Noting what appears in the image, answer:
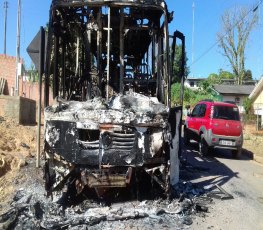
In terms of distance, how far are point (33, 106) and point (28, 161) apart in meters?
6.87

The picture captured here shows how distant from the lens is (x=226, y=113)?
1365cm

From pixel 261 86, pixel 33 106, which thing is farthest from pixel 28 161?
pixel 261 86

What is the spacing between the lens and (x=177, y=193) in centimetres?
699

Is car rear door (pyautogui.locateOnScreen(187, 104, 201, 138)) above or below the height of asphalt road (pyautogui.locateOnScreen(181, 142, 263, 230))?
above

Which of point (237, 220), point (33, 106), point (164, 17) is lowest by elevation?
point (237, 220)

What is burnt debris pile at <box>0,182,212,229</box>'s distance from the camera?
17.8ft

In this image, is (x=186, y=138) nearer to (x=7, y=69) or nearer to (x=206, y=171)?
(x=206, y=171)

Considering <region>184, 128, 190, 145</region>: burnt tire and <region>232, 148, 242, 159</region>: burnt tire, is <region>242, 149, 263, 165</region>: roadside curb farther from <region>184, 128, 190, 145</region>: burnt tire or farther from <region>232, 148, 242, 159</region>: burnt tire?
<region>184, 128, 190, 145</region>: burnt tire

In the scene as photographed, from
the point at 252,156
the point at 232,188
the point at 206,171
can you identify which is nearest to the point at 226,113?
the point at 252,156

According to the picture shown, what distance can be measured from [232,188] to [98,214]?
3.65 meters

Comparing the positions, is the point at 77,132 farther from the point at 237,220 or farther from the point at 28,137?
the point at 28,137

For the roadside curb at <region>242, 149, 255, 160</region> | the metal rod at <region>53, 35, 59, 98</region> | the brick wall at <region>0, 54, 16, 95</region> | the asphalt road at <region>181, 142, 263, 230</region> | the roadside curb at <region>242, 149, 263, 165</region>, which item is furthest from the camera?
the brick wall at <region>0, 54, 16, 95</region>

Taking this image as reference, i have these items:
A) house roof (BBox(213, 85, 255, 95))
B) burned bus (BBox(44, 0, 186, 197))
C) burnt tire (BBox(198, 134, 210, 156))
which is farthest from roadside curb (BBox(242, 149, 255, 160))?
house roof (BBox(213, 85, 255, 95))

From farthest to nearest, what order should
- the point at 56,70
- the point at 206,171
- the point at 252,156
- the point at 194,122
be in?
the point at 194,122
the point at 252,156
the point at 206,171
the point at 56,70
